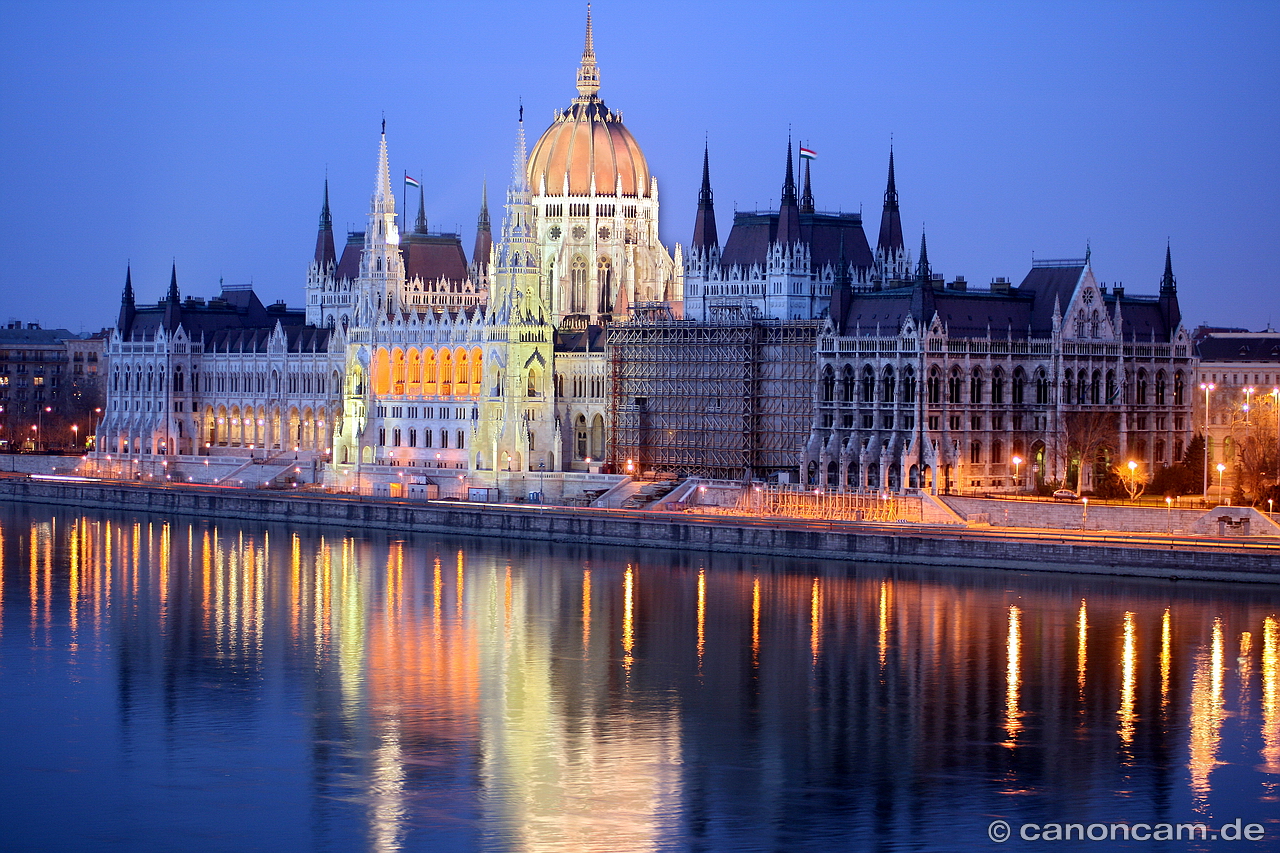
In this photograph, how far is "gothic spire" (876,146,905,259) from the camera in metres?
114

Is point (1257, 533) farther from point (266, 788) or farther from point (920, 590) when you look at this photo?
point (266, 788)

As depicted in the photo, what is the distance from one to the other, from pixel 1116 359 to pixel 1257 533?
22.5 metres

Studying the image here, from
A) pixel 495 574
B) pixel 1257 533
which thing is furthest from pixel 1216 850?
pixel 495 574

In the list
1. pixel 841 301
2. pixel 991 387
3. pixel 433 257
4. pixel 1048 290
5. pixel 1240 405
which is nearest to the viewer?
pixel 991 387

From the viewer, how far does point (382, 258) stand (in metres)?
129

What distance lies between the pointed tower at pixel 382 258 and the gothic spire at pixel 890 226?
30.8 metres

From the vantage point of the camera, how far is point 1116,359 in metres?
101

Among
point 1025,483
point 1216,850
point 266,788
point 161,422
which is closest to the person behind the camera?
point 1216,850

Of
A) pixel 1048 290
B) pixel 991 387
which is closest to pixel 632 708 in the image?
pixel 991 387

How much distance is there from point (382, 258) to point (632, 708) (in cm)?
7710

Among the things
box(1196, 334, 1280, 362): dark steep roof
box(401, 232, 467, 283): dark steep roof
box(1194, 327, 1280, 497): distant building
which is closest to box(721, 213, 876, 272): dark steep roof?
box(1194, 327, 1280, 497): distant building

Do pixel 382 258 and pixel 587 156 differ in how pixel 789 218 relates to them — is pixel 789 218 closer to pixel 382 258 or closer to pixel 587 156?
pixel 587 156

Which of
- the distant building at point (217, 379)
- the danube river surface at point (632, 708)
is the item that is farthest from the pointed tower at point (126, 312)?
the danube river surface at point (632, 708)

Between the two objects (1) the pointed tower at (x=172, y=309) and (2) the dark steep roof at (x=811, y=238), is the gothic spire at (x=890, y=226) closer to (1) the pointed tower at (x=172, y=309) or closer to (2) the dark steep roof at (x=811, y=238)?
(2) the dark steep roof at (x=811, y=238)
